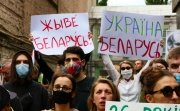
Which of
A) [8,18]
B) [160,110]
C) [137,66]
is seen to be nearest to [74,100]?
[160,110]

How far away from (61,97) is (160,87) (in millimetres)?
1065

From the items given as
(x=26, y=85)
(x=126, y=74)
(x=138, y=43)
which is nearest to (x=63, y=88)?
(x=26, y=85)

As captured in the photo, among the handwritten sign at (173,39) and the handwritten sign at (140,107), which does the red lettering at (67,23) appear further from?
the handwritten sign at (140,107)

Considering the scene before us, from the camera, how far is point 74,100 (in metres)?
4.65

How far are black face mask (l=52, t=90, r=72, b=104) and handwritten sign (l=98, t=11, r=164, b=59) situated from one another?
71.6 inches

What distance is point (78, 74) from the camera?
4.89m

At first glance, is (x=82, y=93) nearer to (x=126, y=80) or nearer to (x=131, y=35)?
(x=126, y=80)

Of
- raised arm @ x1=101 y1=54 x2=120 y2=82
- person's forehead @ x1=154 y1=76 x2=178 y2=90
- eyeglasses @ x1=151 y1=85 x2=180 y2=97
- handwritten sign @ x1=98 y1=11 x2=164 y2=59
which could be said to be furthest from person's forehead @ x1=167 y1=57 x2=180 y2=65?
handwritten sign @ x1=98 y1=11 x2=164 y2=59

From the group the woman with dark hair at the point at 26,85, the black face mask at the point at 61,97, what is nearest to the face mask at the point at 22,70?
the woman with dark hair at the point at 26,85

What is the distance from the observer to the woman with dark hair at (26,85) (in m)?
5.10

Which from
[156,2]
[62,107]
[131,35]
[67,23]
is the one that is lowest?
Answer: [62,107]

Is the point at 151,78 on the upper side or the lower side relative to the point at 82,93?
upper

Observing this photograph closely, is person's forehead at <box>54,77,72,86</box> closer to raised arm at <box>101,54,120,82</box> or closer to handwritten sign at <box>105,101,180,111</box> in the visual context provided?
handwritten sign at <box>105,101,180,111</box>

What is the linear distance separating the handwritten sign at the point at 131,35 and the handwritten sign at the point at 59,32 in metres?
0.24
